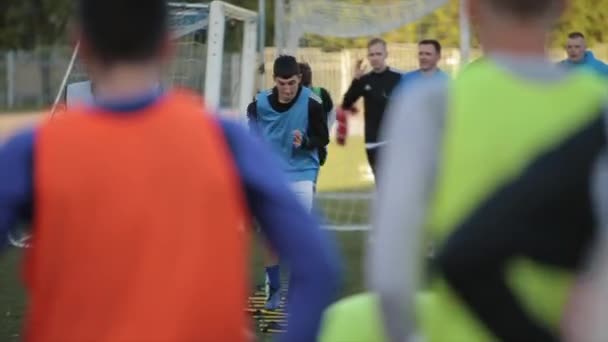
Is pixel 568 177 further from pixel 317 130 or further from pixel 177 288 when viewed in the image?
pixel 317 130

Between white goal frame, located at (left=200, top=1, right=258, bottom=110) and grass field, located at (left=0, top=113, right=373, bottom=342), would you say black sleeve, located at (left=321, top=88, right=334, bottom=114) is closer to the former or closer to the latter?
grass field, located at (left=0, top=113, right=373, bottom=342)

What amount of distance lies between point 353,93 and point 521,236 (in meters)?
12.0

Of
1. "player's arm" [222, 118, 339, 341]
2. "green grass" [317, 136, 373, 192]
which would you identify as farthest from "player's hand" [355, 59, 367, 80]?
"player's arm" [222, 118, 339, 341]

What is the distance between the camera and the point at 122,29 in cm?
293

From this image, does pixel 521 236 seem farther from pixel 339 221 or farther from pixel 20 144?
pixel 339 221

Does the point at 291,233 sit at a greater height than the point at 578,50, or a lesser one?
greater

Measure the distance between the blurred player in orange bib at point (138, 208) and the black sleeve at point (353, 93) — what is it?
11.8m

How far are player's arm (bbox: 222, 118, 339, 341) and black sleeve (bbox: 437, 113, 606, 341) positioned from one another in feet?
0.83

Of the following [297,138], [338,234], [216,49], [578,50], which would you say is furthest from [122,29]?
[338,234]

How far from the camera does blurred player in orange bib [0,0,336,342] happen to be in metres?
2.83

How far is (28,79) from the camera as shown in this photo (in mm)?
57469

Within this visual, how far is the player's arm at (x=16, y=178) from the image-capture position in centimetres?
288

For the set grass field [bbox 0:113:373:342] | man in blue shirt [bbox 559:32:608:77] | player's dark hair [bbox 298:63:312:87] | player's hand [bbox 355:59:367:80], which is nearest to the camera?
grass field [bbox 0:113:373:342]

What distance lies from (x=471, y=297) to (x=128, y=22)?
0.81 meters
